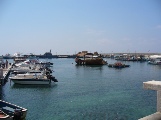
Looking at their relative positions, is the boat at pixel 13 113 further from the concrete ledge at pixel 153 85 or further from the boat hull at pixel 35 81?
the boat hull at pixel 35 81

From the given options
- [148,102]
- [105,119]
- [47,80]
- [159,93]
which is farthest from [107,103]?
[159,93]

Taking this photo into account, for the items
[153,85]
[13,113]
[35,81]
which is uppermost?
[153,85]

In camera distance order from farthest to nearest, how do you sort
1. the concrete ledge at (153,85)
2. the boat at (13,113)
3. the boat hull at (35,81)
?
the boat hull at (35,81) < the boat at (13,113) < the concrete ledge at (153,85)

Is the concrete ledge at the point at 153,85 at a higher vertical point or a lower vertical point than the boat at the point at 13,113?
higher

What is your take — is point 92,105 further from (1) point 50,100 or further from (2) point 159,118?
(2) point 159,118

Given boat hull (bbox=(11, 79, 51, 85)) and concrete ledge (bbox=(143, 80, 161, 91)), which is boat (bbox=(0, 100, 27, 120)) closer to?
concrete ledge (bbox=(143, 80, 161, 91))

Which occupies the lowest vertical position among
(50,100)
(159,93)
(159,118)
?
(50,100)

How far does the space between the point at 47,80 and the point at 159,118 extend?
36305 millimetres

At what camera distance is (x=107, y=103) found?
25.6m

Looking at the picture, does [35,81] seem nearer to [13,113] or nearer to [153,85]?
[13,113]

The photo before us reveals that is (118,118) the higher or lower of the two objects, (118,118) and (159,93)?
the lower

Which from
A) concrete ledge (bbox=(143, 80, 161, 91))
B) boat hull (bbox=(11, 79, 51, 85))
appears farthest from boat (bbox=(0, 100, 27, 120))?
boat hull (bbox=(11, 79, 51, 85))

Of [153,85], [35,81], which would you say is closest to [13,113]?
[153,85]

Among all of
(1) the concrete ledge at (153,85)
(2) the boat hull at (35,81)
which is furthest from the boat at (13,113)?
(2) the boat hull at (35,81)
